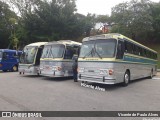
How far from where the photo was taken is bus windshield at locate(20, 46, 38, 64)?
1677 centimetres

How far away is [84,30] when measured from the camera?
40.5 meters

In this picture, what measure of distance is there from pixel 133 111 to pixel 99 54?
481cm

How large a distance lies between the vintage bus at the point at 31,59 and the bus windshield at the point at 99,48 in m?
5.65

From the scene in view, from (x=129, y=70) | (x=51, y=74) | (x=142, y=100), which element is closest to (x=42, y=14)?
(x=51, y=74)

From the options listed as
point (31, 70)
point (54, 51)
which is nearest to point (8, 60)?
point (31, 70)

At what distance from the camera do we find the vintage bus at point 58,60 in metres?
14.3

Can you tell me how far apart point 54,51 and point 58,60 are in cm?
101

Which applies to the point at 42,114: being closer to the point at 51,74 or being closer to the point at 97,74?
the point at 97,74

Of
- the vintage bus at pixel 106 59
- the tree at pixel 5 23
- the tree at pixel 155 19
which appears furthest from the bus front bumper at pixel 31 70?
the tree at pixel 5 23

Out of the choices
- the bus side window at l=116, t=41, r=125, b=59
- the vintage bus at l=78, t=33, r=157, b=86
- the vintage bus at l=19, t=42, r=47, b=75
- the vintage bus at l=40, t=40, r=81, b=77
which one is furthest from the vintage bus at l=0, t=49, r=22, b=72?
the bus side window at l=116, t=41, r=125, b=59

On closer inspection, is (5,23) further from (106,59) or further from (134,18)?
(106,59)

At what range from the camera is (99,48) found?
451 inches

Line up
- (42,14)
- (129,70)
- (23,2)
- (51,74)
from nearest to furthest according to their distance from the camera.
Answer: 1. (129,70)
2. (51,74)
3. (42,14)
4. (23,2)

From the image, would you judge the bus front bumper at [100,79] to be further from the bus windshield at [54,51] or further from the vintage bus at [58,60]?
the bus windshield at [54,51]
